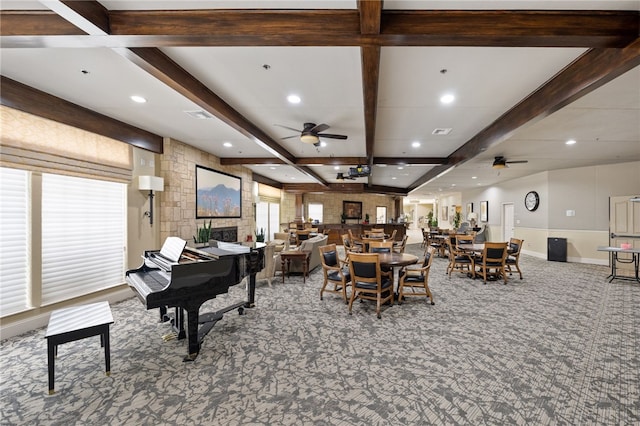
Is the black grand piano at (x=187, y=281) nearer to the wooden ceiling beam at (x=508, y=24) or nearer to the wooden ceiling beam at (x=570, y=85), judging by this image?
the wooden ceiling beam at (x=508, y=24)

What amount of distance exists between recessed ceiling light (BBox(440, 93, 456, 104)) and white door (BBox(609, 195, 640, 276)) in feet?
22.0

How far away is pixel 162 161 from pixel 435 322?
5697mm

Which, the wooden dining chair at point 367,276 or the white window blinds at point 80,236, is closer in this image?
the white window blinds at point 80,236

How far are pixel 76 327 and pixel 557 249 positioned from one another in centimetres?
1133

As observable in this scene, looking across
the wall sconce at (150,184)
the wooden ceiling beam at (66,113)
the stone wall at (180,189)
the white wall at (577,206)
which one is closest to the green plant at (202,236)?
the stone wall at (180,189)

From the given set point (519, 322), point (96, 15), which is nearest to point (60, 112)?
point (96, 15)

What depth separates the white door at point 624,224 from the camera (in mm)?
6859

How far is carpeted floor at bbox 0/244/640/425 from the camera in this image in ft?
6.64

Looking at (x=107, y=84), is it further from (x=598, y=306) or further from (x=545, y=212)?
(x=545, y=212)

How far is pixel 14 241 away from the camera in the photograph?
333 cm

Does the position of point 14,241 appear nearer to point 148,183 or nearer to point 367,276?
point 148,183

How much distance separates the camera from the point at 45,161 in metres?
→ 3.58

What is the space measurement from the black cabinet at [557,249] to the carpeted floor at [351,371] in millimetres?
4993

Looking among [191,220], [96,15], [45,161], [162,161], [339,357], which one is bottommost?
[339,357]
